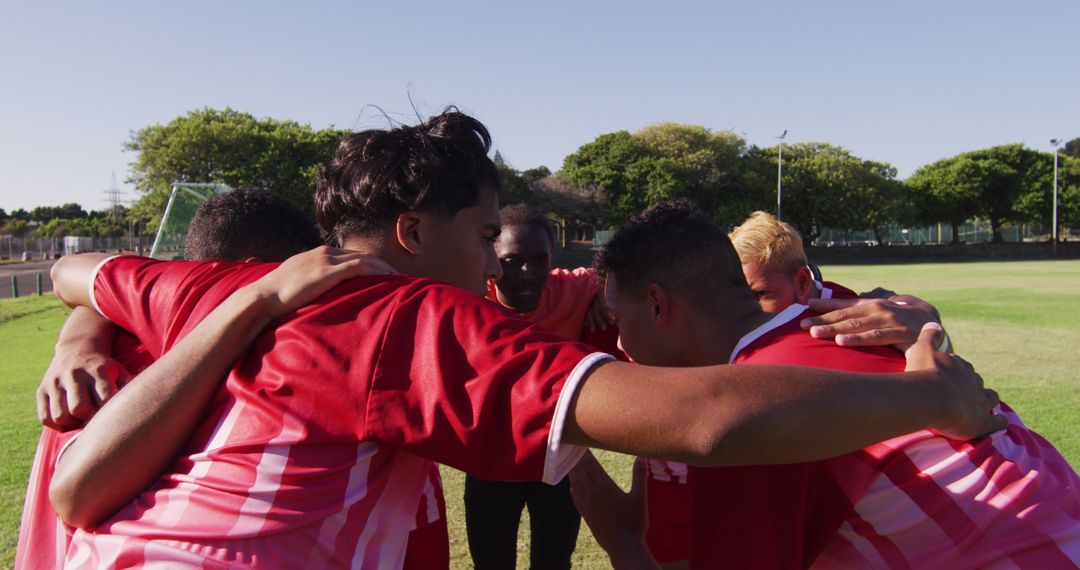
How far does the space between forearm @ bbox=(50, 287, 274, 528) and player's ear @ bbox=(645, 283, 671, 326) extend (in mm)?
1357

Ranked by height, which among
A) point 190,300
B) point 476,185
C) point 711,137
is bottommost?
point 190,300

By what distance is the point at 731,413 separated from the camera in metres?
1.29

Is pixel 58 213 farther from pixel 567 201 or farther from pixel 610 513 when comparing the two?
pixel 610 513

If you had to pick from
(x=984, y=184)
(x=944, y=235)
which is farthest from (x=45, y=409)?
(x=944, y=235)

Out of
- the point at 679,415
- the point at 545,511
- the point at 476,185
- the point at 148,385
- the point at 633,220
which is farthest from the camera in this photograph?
the point at 545,511

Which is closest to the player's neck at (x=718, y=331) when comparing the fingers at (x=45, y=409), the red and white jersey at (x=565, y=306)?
the fingers at (x=45, y=409)

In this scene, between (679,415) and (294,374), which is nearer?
(679,415)

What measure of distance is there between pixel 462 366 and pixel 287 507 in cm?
45

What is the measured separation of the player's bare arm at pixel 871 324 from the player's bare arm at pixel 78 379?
6.15 ft

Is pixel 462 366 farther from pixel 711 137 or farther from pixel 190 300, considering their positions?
pixel 711 137

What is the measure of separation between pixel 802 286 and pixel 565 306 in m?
1.47

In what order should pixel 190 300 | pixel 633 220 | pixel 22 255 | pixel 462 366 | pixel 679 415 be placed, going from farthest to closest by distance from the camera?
pixel 22 255 → pixel 633 220 → pixel 190 300 → pixel 462 366 → pixel 679 415

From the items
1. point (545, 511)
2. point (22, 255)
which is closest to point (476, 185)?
point (545, 511)

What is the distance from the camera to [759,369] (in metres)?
1.38
